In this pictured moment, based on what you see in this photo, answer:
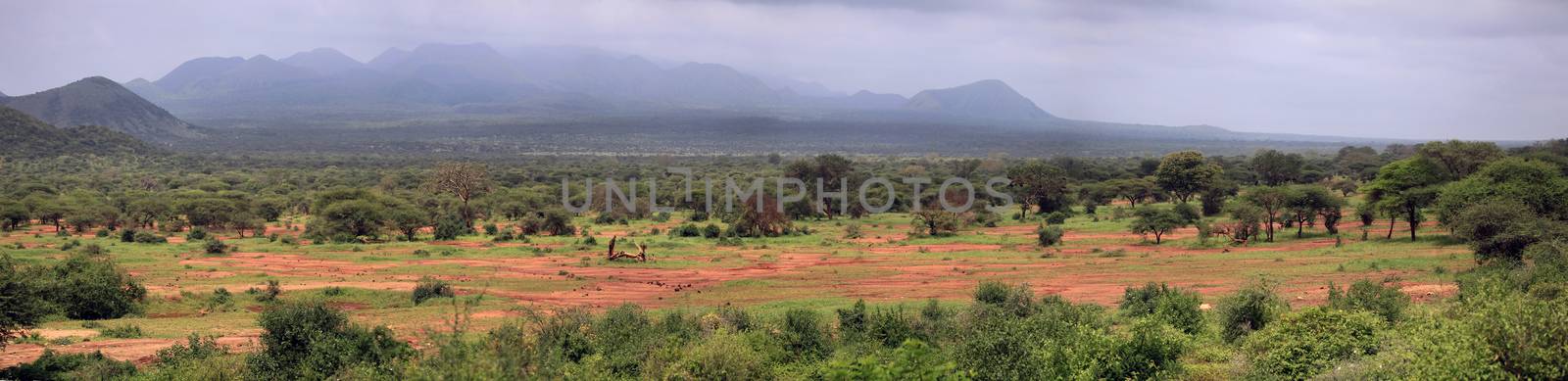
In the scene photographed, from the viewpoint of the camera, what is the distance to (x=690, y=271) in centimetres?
2941

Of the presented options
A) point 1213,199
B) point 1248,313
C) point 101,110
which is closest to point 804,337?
point 1248,313

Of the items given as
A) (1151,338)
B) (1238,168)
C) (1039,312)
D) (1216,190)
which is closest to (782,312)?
(1039,312)

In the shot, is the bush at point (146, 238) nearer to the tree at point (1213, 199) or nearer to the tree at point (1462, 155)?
the tree at point (1213, 199)

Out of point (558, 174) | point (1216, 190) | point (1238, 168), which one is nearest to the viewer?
point (1216, 190)

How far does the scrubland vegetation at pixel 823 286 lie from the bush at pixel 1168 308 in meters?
0.07

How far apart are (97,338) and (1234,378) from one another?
18618 millimetres

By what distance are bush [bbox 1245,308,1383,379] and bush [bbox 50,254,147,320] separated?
22355mm

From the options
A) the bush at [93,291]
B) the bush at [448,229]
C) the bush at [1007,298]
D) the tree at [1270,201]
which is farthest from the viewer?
the bush at [448,229]

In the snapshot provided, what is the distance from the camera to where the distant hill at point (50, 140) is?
96062 millimetres

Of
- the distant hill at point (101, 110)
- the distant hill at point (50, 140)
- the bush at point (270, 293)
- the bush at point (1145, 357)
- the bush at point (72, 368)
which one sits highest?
the distant hill at point (101, 110)

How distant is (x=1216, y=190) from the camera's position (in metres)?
49.9

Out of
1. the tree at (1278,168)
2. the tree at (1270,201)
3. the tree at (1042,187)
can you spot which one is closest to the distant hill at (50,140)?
the tree at (1042,187)

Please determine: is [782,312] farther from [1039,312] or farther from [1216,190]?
[1216,190]

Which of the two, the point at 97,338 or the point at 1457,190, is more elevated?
the point at 1457,190
